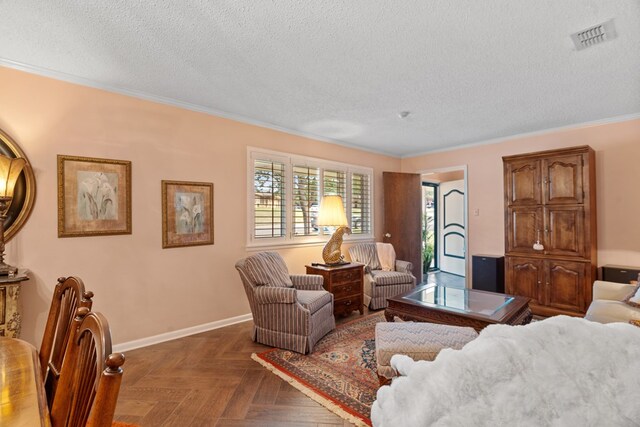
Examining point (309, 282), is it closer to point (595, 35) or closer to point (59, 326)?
point (59, 326)

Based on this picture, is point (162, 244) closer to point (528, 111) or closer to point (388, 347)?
point (388, 347)

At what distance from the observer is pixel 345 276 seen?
12.9 ft

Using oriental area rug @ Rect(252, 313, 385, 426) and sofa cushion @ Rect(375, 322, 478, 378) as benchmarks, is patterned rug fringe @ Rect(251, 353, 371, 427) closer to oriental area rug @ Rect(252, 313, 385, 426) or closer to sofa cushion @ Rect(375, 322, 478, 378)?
oriental area rug @ Rect(252, 313, 385, 426)

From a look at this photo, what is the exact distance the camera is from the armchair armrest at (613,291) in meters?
2.77

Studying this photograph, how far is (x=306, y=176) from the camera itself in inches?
186

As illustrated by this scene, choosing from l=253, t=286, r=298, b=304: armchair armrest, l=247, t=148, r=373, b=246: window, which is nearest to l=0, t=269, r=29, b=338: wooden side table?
l=253, t=286, r=298, b=304: armchair armrest

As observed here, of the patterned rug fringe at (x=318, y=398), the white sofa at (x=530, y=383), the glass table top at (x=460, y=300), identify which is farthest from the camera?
the glass table top at (x=460, y=300)

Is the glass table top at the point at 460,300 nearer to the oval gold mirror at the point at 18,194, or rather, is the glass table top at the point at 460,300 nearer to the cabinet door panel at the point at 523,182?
the cabinet door panel at the point at 523,182

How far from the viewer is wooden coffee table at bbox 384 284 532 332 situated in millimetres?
2684

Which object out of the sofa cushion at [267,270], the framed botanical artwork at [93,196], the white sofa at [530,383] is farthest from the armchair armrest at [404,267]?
the white sofa at [530,383]

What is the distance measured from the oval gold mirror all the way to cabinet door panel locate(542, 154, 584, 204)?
18.4 feet

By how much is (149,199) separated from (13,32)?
159 centimetres

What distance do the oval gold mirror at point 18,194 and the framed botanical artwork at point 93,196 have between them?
0.19 meters

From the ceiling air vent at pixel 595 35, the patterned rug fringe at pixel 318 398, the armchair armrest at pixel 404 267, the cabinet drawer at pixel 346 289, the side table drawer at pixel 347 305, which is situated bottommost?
the patterned rug fringe at pixel 318 398
